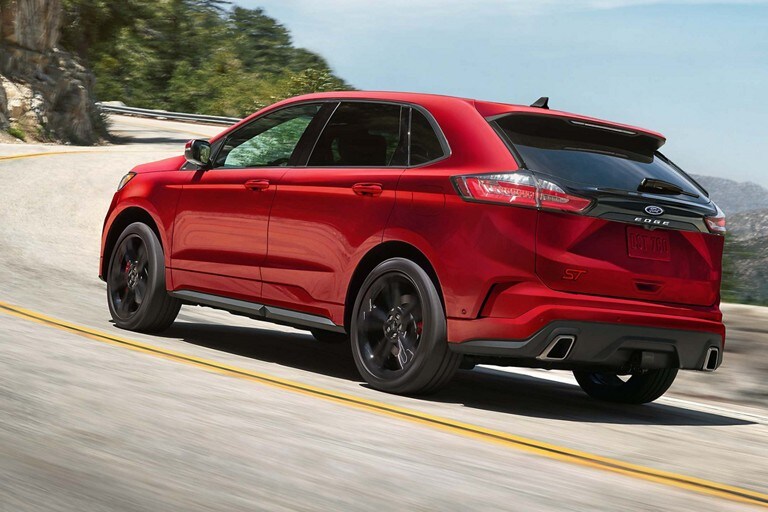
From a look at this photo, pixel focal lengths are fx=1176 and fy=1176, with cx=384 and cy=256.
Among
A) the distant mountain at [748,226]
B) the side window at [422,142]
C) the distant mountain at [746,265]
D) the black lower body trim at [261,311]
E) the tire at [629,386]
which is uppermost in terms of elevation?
the side window at [422,142]

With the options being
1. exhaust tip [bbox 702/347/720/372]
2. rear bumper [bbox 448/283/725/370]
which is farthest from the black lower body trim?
exhaust tip [bbox 702/347/720/372]

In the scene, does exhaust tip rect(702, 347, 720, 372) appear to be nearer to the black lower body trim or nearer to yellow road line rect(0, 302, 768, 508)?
yellow road line rect(0, 302, 768, 508)

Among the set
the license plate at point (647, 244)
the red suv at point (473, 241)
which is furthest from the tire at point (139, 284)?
the license plate at point (647, 244)

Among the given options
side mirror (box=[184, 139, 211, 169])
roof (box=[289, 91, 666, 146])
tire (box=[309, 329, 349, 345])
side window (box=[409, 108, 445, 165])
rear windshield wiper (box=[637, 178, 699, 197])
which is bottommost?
tire (box=[309, 329, 349, 345])

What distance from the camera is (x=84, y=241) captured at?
15398 millimetres

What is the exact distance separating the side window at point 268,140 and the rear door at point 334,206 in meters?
0.25

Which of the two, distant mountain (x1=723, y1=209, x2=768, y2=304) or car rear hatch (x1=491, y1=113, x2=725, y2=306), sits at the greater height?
car rear hatch (x1=491, y1=113, x2=725, y2=306)

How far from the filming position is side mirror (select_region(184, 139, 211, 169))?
8.27 metres

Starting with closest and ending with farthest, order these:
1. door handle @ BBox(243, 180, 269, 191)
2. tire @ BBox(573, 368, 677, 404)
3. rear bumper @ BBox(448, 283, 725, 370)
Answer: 1. rear bumper @ BBox(448, 283, 725, 370)
2. tire @ BBox(573, 368, 677, 404)
3. door handle @ BBox(243, 180, 269, 191)

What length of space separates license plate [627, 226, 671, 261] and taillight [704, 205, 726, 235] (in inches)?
15.3

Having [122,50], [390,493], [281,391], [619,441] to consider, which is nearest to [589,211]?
[619,441]

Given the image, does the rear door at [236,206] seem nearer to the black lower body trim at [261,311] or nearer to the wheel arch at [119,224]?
the black lower body trim at [261,311]

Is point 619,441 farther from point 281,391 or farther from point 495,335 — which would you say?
point 281,391

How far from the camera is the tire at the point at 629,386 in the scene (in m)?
7.59
